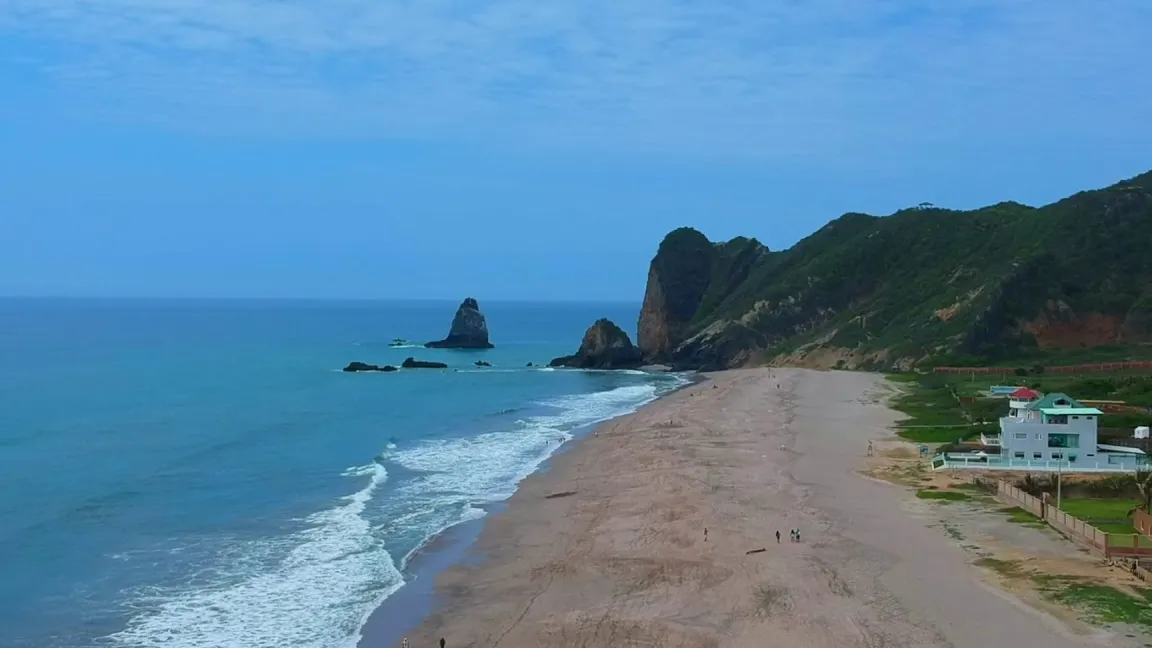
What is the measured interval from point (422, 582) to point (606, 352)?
80442 mm

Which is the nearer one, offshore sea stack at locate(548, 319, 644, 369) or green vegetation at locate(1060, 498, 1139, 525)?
green vegetation at locate(1060, 498, 1139, 525)

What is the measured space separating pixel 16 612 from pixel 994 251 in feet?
309

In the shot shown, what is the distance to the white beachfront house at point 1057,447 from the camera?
3850cm

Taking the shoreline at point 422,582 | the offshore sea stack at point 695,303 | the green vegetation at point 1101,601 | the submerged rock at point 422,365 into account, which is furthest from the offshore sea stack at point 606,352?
the green vegetation at point 1101,601

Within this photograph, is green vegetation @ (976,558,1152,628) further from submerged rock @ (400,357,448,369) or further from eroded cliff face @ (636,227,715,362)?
eroded cliff face @ (636,227,715,362)

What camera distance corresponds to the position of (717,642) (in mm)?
22422

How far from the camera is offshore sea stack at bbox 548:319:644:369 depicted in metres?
109

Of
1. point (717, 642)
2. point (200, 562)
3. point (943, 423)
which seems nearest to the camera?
point (717, 642)

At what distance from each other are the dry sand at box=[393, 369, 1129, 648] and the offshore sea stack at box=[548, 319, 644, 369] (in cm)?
5959

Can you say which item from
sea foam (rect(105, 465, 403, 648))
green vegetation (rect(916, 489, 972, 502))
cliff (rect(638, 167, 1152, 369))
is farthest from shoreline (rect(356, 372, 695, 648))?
cliff (rect(638, 167, 1152, 369))

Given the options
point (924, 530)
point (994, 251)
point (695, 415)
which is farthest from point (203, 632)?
point (994, 251)

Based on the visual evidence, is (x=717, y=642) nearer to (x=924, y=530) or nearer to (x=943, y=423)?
(x=924, y=530)

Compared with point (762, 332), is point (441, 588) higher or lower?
lower

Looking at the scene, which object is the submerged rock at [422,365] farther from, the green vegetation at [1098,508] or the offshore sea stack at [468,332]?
the green vegetation at [1098,508]
